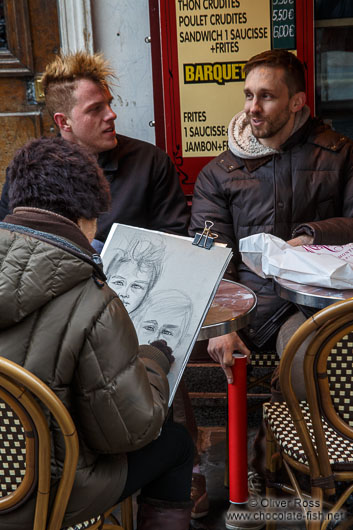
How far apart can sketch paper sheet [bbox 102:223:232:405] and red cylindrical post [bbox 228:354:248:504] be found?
0.49 m

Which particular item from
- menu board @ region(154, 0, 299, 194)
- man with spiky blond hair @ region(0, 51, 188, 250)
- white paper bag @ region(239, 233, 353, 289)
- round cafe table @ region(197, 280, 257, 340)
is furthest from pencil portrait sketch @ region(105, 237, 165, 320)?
menu board @ region(154, 0, 299, 194)

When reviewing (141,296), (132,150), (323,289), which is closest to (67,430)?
(141,296)

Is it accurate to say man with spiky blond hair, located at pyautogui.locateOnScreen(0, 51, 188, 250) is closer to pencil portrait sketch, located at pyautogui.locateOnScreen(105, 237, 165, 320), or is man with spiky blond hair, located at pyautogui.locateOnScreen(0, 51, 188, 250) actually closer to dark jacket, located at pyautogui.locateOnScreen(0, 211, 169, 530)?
pencil portrait sketch, located at pyautogui.locateOnScreen(105, 237, 165, 320)

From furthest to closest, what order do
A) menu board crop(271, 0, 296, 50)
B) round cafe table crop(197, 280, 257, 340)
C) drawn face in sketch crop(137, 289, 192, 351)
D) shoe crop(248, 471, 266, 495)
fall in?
menu board crop(271, 0, 296, 50)
shoe crop(248, 471, 266, 495)
round cafe table crop(197, 280, 257, 340)
drawn face in sketch crop(137, 289, 192, 351)

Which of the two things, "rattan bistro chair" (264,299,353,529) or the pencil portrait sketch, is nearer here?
"rattan bistro chair" (264,299,353,529)

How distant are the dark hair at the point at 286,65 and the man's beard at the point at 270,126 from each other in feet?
0.36

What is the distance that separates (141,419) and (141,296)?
56cm

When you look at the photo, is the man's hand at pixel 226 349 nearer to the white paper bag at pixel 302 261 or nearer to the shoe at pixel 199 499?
the white paper bag at pixel 302 261

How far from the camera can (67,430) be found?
1391 millimetres

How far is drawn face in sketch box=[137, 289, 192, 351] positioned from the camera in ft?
6.00

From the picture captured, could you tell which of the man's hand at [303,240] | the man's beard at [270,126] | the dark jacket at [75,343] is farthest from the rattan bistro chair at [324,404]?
the man's beard at [270,126]

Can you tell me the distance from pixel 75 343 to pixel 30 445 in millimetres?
246

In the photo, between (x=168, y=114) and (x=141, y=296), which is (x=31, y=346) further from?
(x=168, y=114)

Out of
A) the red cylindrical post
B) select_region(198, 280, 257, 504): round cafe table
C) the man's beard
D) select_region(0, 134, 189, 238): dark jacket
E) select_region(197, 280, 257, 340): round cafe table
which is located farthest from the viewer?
select_region(0, 134, 189, 238): dark jacket
